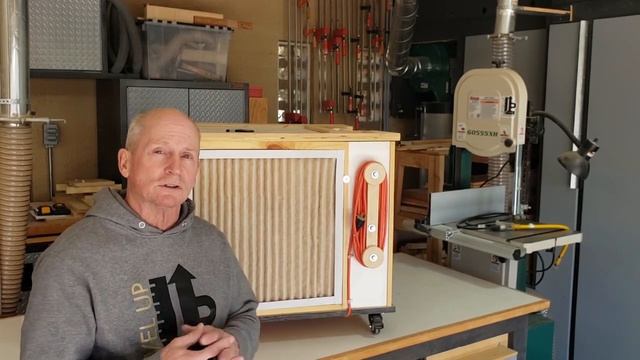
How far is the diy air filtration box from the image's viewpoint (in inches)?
65.1

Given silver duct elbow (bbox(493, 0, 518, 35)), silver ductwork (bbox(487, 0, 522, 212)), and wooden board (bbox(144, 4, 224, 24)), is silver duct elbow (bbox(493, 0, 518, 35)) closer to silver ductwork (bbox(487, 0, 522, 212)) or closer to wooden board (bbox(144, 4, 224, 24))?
silver ductwork (bbox(487, 0, 522, 212))

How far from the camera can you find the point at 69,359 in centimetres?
122

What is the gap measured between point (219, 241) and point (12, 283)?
81 cm

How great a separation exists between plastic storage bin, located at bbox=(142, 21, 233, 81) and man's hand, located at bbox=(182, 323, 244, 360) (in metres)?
2.39

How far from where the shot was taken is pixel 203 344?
132cm

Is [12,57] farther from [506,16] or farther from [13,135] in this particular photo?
[506,16]

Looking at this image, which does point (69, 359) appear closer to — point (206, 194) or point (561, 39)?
point (206, 194)

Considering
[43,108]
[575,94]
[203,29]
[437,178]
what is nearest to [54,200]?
[43,108]

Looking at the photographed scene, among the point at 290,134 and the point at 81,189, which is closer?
the point at 290,134

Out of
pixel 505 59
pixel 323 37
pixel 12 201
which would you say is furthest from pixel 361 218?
pixel 323 37

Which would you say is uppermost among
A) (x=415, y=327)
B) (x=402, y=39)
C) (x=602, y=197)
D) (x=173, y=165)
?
(x=402, y=39)

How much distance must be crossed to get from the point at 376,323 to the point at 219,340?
0.58 meters

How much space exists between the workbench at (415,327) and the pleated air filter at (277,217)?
135mm

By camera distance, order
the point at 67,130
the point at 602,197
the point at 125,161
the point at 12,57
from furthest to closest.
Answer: the point at 67,130, the point at 602,197, the point at 12,57, the point at 125,161
